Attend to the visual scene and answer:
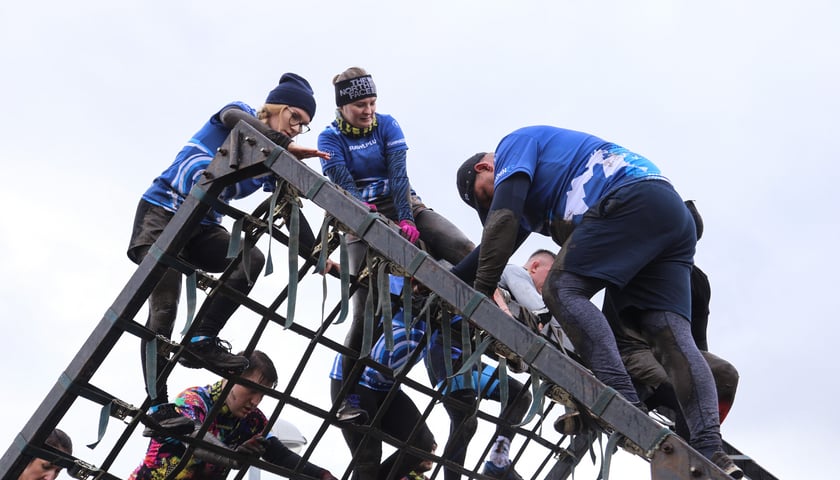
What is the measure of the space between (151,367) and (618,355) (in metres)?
1.86

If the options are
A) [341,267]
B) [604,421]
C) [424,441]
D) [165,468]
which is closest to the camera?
[604,421]

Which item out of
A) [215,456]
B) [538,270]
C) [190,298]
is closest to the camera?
[190,298]

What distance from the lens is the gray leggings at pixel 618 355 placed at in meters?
4.49

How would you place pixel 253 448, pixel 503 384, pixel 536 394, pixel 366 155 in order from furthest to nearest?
pixel 366 155
pixel 253 448
pixel 503 384
pixel 536 394

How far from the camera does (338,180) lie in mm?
6121

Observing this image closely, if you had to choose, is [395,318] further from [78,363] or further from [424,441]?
[78,363]

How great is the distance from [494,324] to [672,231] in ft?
2.97

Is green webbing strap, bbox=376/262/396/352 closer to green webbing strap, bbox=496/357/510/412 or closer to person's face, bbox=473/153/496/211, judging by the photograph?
green webbing strap, bbox=496/357/510/412

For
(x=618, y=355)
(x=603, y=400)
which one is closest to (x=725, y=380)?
(x=618, y=355)

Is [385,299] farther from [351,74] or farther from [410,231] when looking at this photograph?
[351,74]

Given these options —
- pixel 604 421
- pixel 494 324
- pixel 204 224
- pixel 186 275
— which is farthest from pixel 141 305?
pixel 604 421

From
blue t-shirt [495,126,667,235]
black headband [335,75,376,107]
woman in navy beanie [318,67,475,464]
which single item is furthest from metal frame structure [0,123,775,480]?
black headband [335,75,376,107]

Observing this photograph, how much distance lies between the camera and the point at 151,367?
481 centimetres

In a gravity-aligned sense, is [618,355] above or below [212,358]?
above
